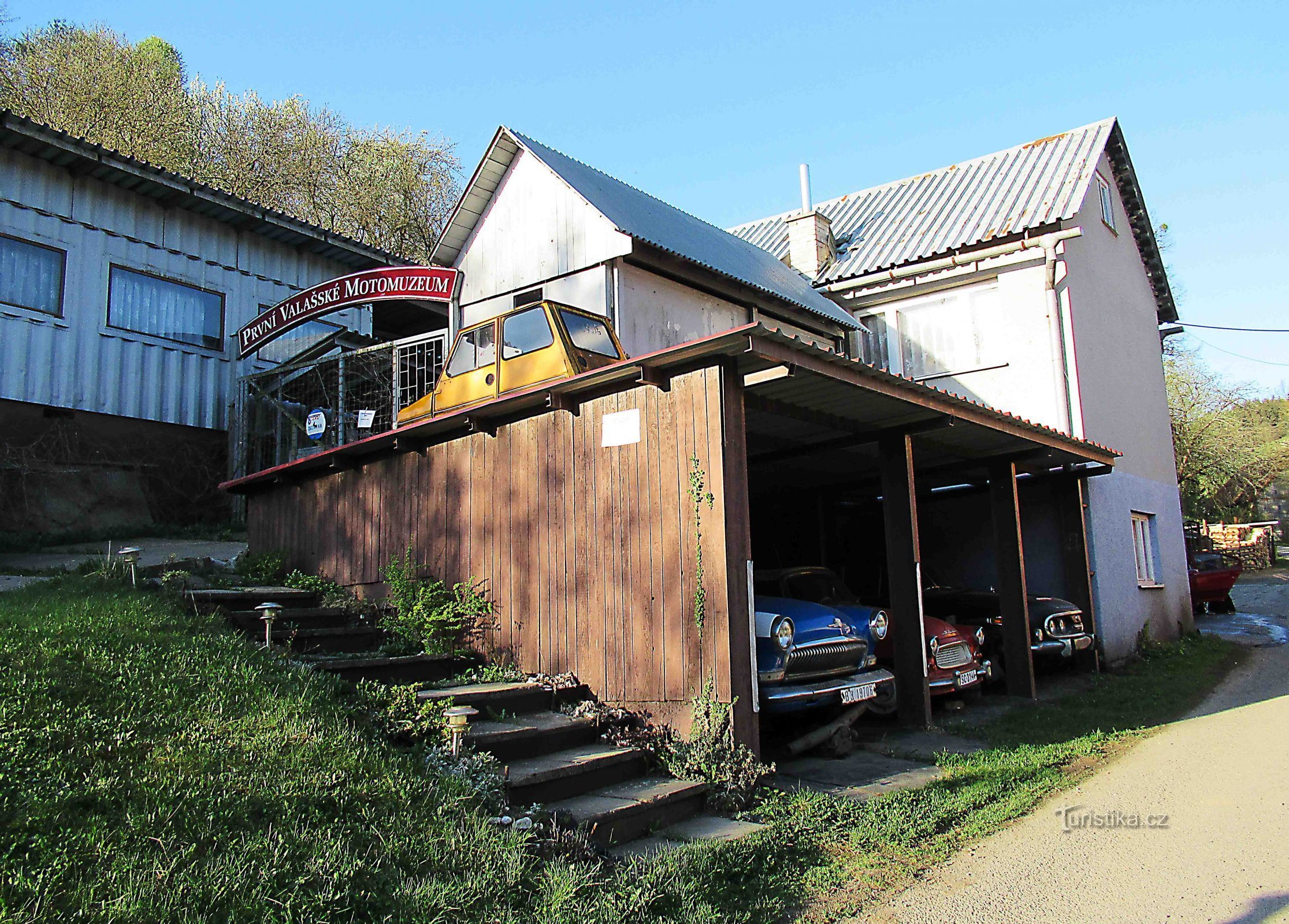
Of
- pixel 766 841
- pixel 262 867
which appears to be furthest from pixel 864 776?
pixel 262 867

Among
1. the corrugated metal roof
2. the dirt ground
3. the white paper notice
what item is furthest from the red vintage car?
the white paper notice

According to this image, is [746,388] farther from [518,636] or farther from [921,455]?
[921,455]

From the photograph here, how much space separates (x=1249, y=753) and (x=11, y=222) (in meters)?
15.1

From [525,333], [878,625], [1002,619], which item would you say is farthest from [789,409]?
[1002,619]

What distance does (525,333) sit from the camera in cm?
931

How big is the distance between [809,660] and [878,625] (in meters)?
1.94

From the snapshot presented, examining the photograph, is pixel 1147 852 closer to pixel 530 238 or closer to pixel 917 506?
pixel 917 506

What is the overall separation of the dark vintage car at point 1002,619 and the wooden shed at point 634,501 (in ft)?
2.33

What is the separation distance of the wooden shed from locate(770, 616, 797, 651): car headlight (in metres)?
0.73

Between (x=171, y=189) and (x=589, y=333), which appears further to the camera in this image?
(x=171, y=189)

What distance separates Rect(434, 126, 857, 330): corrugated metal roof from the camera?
1283 centimetres

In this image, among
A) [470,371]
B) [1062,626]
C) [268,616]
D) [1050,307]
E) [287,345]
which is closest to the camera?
[268,616]

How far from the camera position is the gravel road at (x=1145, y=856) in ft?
14.1

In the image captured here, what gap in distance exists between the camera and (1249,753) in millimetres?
7484
